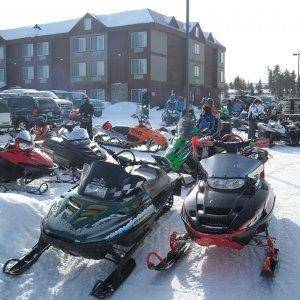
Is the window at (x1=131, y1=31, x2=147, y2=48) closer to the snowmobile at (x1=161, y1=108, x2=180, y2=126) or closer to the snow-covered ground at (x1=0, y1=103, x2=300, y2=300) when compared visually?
the snowmobile at (x1=161, y1=108, x2=180, y2=126)

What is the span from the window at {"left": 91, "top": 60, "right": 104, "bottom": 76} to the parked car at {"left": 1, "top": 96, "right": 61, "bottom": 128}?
20.9 m

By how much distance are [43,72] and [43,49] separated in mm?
2140

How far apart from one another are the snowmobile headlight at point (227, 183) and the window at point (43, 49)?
131ft

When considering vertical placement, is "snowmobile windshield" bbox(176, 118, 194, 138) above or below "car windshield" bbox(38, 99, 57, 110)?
below

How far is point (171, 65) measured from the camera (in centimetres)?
4031

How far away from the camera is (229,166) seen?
4797 mm

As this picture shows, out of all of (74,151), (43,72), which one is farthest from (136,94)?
(74,151)

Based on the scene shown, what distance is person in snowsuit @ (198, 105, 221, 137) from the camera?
9533mm

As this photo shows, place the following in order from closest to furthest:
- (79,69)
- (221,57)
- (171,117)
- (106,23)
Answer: (171,117) → (106,23) → (79,69) → (221,57)

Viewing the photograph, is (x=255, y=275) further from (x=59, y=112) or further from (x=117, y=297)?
(x=59, y=112)

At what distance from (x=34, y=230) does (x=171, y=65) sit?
3619 centimetres

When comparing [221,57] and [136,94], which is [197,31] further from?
[136,94]

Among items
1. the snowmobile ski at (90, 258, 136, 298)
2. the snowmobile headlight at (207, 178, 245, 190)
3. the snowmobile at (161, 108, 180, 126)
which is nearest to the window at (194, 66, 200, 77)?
the snowmobile at (161, 108, 180, 126)

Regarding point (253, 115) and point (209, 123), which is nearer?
point (209, 123)
